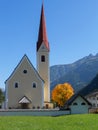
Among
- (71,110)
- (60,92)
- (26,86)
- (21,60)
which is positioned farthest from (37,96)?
(60,92)

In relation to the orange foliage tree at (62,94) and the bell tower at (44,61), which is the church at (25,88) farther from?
the orange foliage tree at (62,94)

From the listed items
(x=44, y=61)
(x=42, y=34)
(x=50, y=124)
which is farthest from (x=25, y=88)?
(x=50, y=124)

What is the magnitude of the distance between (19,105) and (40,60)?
1157 cm

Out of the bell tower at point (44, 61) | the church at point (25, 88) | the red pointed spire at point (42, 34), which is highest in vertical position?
the red pointed spire at point (42, 34)

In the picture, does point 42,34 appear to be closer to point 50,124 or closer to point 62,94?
point 62,94

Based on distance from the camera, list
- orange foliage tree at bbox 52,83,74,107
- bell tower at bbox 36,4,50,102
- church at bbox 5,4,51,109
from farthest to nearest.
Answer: orange foliage tree at bbox 52,83,74,107, bell tower at bbox 36,4,50,102, church at bbox 5,4,51,109

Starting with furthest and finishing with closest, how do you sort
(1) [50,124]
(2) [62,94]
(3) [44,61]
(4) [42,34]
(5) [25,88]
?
(2) [62,94] < (4) [42,34] < (3) [44,61] < (5) [25,88] < (1) [50,124]

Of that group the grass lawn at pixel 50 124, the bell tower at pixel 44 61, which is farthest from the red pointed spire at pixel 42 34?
the grass lawn at pixel 50 124

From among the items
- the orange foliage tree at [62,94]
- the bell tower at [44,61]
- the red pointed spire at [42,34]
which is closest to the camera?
the bell tower at [44,61]

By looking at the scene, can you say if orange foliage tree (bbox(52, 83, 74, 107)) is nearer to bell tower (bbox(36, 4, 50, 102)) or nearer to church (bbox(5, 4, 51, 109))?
bell tower (bbox(36, 4, 50, 102))

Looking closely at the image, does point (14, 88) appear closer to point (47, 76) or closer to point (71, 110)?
point (47, 76)

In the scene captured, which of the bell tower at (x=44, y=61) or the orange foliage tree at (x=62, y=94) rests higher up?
the bell tower at (x=44, y=61)

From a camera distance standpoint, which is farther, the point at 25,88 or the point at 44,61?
the point at 44,61

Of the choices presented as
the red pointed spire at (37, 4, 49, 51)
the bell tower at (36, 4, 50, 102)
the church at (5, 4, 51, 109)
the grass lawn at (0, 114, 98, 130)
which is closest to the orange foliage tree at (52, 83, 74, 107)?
the bell tower at (36, 4, 50, 102)
